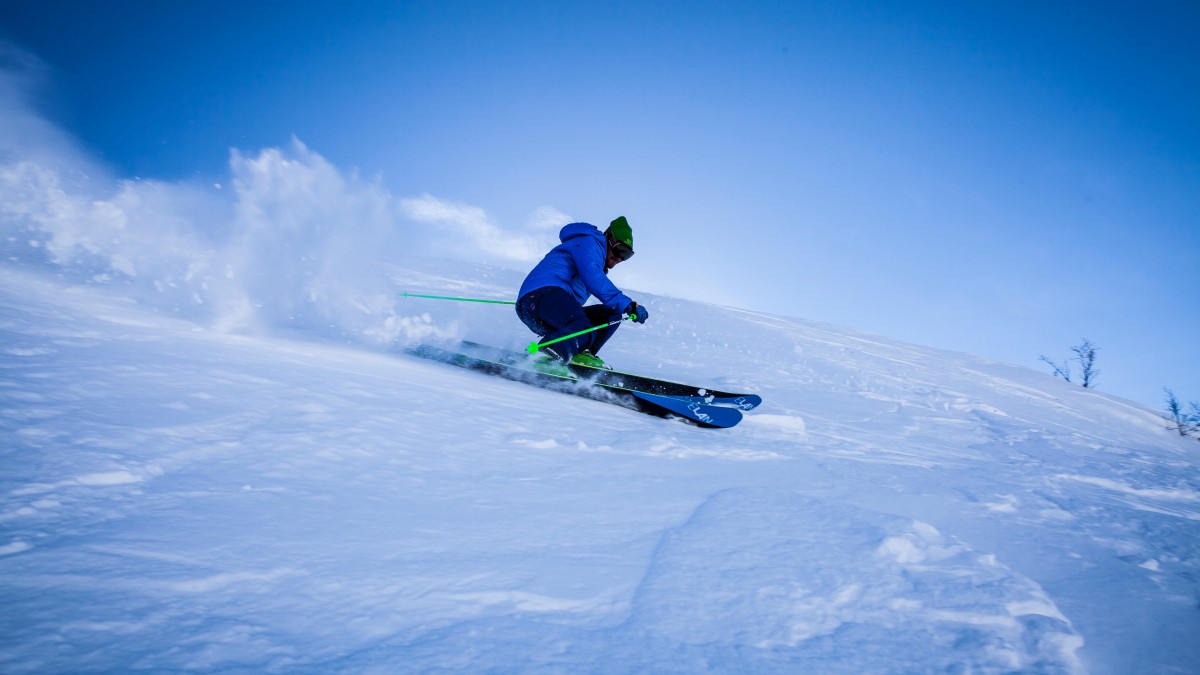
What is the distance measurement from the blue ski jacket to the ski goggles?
0.60 ft

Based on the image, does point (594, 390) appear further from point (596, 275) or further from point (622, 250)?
point (622, 250)

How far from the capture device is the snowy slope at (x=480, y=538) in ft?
3.01

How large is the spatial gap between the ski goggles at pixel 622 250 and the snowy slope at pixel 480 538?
2320mm

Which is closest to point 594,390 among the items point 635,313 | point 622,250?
point 635,313

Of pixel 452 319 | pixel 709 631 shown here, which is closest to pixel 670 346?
pixel 452 319

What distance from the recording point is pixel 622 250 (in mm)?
5008

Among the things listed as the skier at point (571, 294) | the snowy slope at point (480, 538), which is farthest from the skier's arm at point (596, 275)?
the snowy slope at point (480, 538)

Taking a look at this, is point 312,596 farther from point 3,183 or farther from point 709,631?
point 3,183

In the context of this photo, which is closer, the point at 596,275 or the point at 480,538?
the point at 480,538

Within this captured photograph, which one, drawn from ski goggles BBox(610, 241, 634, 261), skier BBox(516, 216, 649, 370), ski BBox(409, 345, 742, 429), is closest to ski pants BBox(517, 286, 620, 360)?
skier BBox(516, 216, 649, 370)

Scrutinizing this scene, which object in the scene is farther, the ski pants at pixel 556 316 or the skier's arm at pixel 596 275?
the ski pants at pixel 556 316

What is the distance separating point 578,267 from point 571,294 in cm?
33

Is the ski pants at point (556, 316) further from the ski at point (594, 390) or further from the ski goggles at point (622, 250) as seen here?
the ski goggles at point (622, 250)

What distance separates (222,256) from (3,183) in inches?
234
